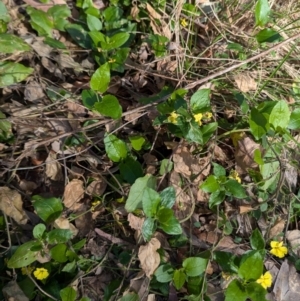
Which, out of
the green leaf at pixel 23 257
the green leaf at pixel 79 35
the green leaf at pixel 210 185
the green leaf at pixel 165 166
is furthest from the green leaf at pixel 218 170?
the green leaf at pixel 79 35

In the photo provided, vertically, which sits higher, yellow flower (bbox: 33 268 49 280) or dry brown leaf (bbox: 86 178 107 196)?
dry brown leaf (bbox: 86 178 107 196)

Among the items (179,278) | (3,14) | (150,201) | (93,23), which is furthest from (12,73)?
(179,278)

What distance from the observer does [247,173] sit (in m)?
1.48

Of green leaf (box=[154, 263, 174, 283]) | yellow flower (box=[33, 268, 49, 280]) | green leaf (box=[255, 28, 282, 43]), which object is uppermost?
green leaf (box=[255, 28, 282, 43])

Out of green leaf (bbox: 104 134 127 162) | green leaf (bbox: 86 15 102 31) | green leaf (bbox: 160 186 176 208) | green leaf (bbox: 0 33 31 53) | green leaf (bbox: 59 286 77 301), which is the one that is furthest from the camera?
green leaf (bbox: 86 15 102 31)

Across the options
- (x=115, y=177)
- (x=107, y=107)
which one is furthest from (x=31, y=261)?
(x=107, y=107)

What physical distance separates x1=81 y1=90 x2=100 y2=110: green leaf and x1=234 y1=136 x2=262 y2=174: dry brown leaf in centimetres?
52

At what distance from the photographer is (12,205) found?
1364mm

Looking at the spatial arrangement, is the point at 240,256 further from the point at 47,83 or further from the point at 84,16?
the point at 84,16

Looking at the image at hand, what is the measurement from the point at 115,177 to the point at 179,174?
8.3 inches

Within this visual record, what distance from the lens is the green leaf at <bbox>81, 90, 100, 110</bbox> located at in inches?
55.8

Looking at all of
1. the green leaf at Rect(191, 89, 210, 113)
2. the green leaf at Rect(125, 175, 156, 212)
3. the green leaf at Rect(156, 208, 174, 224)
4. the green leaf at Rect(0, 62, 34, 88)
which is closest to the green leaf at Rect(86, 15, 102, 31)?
the green leaf at Rect(0, 62, 34, 88)

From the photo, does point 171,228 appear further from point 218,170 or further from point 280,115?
point 280,115

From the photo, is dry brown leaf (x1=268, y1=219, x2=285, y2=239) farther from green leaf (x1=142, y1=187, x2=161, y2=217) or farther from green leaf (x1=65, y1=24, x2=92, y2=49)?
green leaf (x1=65, y1=24, x2=92, y2=49)
